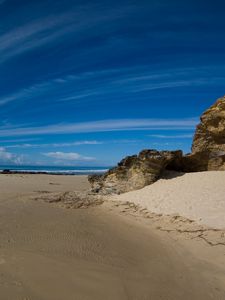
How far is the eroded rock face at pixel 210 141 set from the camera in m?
13.4

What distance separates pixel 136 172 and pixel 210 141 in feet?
11.7

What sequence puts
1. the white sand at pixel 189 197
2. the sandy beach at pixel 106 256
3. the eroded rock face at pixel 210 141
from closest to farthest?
the sandy beach at pixel 106 256
the white sand at pixel 189 197
the eroded rock face at pixel 210 141

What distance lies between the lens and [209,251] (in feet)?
22.3

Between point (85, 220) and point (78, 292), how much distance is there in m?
4.51

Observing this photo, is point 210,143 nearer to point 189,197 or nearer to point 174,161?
point 174,161

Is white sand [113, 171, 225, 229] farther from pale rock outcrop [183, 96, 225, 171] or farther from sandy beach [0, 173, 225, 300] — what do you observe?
pale rock outcrop [183, 96, 225, 171]

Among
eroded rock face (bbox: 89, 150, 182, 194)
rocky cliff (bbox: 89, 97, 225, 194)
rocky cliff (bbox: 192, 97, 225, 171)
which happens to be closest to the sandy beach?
eroded rock face (bbox: 89, 150, 182, 194)

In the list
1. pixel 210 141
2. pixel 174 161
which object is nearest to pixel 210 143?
pixel 210 141

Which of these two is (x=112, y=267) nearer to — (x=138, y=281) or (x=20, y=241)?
(x=138, y=281)

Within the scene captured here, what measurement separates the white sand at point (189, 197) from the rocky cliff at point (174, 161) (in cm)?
70

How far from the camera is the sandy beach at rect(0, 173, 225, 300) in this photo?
4.81 meters

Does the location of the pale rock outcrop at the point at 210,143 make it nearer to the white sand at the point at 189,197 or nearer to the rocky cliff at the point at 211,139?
the rocky cliff at the point at 211,139

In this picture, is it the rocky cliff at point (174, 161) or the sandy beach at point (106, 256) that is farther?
the rocky cliff at point (174, 161)

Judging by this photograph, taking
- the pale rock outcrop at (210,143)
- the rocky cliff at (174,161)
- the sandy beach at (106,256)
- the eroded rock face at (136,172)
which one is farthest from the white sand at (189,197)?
the pale rock outcrop at (210,143)
